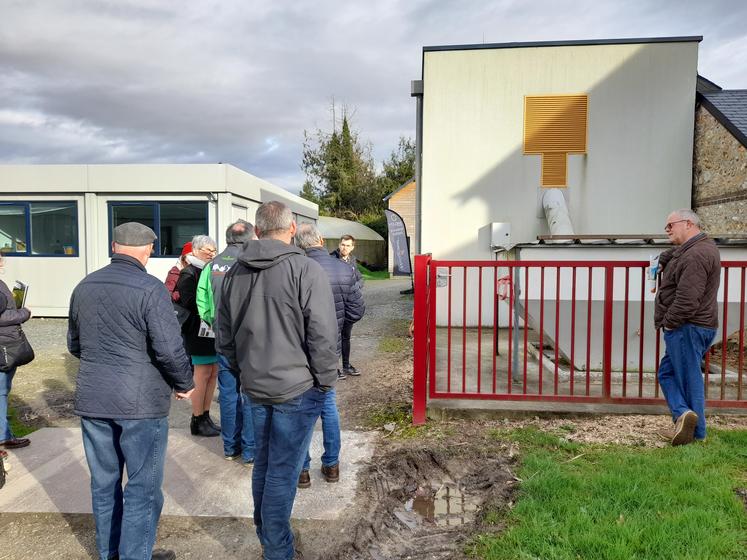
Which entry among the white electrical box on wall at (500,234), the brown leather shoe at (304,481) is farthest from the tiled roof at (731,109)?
the brown leather shoe at (304,481)

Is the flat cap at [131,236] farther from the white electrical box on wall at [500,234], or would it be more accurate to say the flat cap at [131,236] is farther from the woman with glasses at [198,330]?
the white electrical box on wall at [500,234]

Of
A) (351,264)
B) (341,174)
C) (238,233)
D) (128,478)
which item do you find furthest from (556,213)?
(341,174)

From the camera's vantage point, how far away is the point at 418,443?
4.46m

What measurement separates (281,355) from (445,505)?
1.70 metres

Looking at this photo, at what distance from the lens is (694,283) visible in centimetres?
408

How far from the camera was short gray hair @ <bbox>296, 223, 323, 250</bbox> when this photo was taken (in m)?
4.32

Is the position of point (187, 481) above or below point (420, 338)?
below

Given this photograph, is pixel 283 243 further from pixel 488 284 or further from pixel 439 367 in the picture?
pixel 488 284

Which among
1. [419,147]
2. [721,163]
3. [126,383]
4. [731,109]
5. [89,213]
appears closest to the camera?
[126,383]

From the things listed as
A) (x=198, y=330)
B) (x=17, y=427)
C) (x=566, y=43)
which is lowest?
(x=17, y=427)

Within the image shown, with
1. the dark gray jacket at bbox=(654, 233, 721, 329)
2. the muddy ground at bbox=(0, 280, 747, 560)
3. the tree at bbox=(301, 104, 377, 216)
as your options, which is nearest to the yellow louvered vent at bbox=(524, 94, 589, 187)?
the muddy ground at bbox=(0, 280, 747, 560)

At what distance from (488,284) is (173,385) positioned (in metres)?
8.37

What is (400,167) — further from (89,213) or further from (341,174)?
(89,213)

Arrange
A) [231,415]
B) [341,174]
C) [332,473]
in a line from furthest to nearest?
[341,174]
[231,415]
[332,473]
